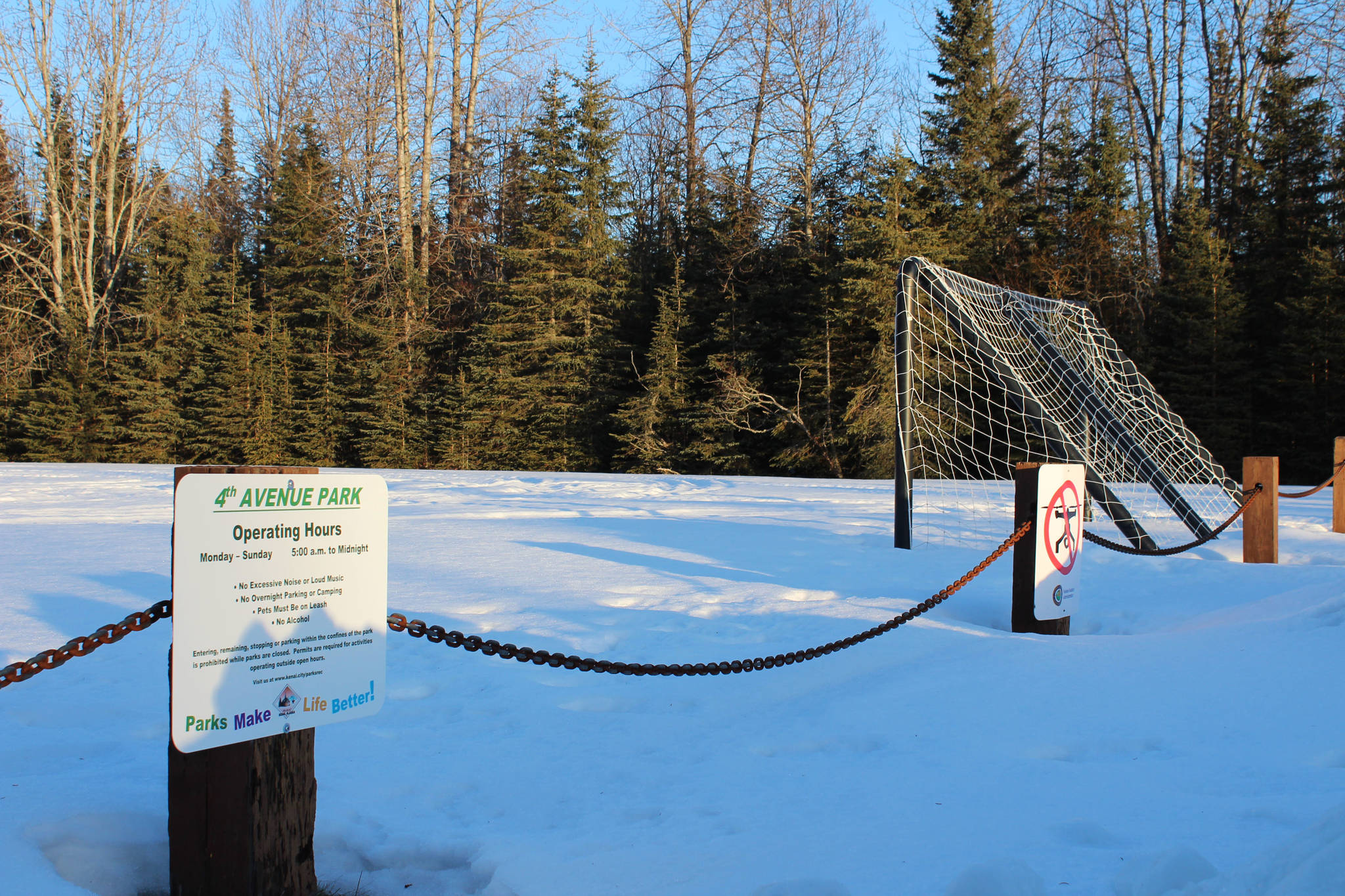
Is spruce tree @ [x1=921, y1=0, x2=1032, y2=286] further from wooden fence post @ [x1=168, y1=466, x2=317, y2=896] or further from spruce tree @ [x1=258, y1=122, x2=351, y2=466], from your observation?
wooden fence post @ [x1=168, y1=466, x2=317, y2=896]

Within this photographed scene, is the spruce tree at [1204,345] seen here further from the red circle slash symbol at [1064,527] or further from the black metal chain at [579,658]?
the black metal chain at [579,658]

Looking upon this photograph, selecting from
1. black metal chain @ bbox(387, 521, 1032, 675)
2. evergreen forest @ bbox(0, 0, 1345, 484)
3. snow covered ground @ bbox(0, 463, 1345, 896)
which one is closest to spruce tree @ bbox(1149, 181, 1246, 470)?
evergreen forest @ bbox(0, 0, 1345, 484)

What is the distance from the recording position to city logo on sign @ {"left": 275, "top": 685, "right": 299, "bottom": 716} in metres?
2.06

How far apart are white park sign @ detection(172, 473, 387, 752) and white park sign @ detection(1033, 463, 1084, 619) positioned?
381cm

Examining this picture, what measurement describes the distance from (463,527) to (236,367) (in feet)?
76.6

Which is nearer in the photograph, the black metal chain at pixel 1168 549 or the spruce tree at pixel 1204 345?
the black metal chain at pixel 1168 549

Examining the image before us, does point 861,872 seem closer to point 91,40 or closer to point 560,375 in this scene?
point 560,375

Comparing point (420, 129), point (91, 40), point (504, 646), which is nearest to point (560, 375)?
point (420, 129)

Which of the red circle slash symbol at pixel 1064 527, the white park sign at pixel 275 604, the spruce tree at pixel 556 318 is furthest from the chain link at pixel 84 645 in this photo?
the spruce tree at pixel 556 318

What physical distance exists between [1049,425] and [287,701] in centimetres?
714

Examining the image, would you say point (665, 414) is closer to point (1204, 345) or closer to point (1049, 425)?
point (1204, 345)

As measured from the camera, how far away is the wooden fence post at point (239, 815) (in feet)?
6.61

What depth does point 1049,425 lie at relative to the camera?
25.2 feet

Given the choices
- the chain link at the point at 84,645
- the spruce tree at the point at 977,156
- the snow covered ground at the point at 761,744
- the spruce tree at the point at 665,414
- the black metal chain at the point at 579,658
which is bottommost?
the snow covered ground at the point at 761,744
